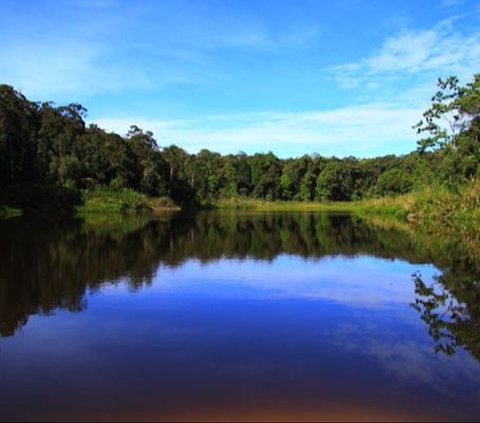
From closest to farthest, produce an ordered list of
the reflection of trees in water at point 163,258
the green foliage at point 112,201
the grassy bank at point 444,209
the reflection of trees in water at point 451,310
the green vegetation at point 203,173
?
the reflection of trees in water at point 451,310, the reflection of trees in water at point 163,258, the grassy bank at point 444,209, the green vegetation at point 203,173, the green foliage at point 112,201

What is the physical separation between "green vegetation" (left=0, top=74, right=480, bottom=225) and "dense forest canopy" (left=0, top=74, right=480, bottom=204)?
0.37 feet

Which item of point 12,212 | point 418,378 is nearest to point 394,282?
point 418,378

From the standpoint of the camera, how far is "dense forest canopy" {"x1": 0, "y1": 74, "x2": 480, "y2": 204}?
128ft

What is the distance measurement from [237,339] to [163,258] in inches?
395

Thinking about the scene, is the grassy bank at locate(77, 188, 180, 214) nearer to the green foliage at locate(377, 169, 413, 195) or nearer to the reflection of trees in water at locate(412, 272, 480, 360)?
the green foliage at locate(377, 169, 413, 195)

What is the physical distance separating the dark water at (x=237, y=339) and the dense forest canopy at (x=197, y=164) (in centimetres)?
2445

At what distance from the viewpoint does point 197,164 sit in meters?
94.2

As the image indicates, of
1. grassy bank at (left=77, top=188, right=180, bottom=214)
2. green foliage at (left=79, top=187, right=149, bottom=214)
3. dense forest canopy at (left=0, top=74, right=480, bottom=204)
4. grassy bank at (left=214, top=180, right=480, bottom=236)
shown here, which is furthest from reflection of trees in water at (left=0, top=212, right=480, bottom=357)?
green foliage at (left=79, top=187, right=149, bottom=214)

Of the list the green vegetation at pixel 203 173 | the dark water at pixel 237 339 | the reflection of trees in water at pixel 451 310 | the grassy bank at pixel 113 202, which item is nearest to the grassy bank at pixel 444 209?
the green vegetation at pixel 203 173

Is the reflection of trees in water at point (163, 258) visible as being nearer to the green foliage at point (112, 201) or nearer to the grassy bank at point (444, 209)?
the grassy bank at point (444, 209)

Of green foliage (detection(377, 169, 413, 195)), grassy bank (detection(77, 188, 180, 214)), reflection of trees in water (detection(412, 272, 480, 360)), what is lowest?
reflection of trees in water (detection(412, 272, 480, 360))

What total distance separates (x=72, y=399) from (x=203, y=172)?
8998cm

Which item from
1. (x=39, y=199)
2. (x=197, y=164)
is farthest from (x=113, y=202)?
(x=197, y=164)

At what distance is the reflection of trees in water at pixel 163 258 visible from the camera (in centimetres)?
1003
